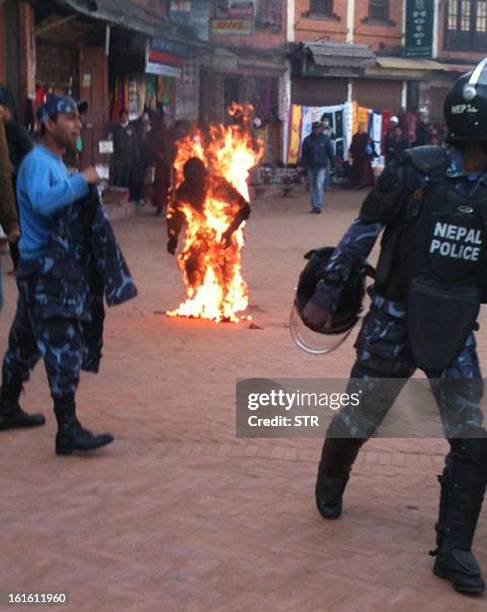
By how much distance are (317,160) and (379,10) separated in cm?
1398

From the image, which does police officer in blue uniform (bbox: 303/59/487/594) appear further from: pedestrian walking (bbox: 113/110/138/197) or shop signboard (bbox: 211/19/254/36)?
shop signboard (bbox: 211/19/254/36)

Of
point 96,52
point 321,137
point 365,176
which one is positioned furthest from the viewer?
point 365,176

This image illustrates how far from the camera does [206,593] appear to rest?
3.82 meters

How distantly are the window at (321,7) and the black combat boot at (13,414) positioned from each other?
27.1 meters

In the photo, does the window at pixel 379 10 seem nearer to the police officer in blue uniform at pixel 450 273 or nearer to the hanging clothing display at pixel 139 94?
the hanging clothing display at pixel 139 94

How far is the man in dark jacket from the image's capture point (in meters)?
20.5

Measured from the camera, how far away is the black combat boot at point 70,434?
5316 mm

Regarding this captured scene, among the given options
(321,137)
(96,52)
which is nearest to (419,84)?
(321,137)

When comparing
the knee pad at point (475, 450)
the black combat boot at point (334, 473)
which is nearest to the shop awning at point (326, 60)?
the black combat boot at point (334, 473)

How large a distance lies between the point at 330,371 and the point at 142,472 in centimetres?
239

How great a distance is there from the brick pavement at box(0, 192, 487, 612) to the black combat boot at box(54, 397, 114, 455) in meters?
0.07

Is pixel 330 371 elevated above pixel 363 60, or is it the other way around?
pixel 363 60

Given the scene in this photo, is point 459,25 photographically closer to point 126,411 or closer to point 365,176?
point 365,176

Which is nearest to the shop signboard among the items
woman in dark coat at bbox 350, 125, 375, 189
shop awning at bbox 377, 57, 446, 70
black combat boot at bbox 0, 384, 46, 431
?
woman in dark coat at bbox 350, 125, 375, 189
